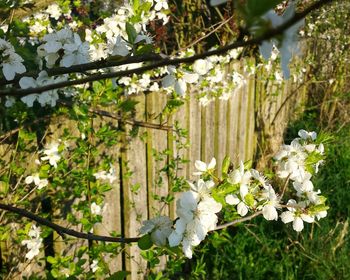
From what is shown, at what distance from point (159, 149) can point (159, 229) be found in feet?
6.18

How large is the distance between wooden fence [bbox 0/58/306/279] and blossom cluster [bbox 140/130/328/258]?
0.25 m

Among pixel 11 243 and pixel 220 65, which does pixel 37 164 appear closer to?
pixel 11 243

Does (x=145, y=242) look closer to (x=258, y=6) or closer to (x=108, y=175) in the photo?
(x=258, y=6)

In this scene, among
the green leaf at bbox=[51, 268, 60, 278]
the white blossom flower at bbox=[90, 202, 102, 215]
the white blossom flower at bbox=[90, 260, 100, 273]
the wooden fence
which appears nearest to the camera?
the green leaf at bbox=[51, 268, 60, 278]

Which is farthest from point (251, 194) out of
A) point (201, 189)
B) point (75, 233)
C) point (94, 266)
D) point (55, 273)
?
point (94, 266)

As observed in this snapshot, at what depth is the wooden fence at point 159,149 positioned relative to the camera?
8.56 ft

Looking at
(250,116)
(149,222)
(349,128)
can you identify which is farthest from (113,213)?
(349,128)

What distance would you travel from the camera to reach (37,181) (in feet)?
6.48

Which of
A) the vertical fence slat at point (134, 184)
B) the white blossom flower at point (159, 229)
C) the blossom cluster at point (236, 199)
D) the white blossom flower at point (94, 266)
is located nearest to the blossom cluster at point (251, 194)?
the blossom cluster at point (236, 199)

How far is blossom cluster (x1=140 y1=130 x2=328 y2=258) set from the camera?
101cm

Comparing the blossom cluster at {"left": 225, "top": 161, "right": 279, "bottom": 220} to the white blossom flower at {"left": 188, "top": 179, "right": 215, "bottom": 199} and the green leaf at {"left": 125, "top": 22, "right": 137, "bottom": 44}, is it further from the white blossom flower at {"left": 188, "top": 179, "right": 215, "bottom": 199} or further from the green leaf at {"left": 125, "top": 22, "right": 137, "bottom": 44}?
the green leaf at {"left": 125, "top": 22, "right": 137, "bottom": 44}

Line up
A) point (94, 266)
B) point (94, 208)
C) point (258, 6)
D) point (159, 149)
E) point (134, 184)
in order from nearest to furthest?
point (258, 6)
point (94, 266)
point (94, 208)
point (134, 184)
point (159, 149)

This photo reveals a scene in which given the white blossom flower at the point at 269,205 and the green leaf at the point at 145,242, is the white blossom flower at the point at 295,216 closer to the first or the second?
the white blossom flower at the point at 269,205

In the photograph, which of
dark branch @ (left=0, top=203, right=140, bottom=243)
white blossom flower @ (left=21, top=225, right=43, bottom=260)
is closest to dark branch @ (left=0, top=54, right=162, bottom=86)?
dark branch @ (left=0, top=203, right=140, bottom=243)
